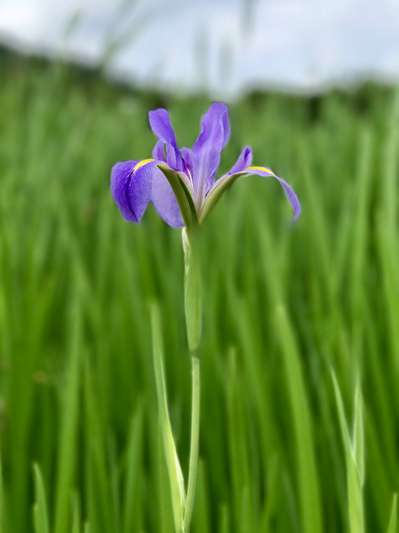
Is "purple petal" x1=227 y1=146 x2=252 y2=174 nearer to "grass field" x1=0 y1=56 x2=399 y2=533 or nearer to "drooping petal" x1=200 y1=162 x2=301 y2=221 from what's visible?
"drooping petal" x1=200 y1=162 x2=301 y2=221

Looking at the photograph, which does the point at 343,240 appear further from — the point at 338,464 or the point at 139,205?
the point at 139,205

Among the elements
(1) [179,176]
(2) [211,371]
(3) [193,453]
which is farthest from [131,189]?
(2) [211,371]

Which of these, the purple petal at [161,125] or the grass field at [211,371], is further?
the grass field at [211,371]

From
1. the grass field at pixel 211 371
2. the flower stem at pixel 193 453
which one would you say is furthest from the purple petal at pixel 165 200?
the grass field at pixel 211 371

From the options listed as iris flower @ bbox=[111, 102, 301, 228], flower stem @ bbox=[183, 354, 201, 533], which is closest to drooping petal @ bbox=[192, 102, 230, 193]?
iris flower @ bbox=[111, 102, 301, 228]

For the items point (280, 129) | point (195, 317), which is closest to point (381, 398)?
point (195, 317)

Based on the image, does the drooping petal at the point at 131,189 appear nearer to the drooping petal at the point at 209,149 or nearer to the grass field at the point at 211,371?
the drooping petal at the point at 209,149

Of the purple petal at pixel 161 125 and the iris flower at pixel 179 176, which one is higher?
the purple petal at pixel 161 125
